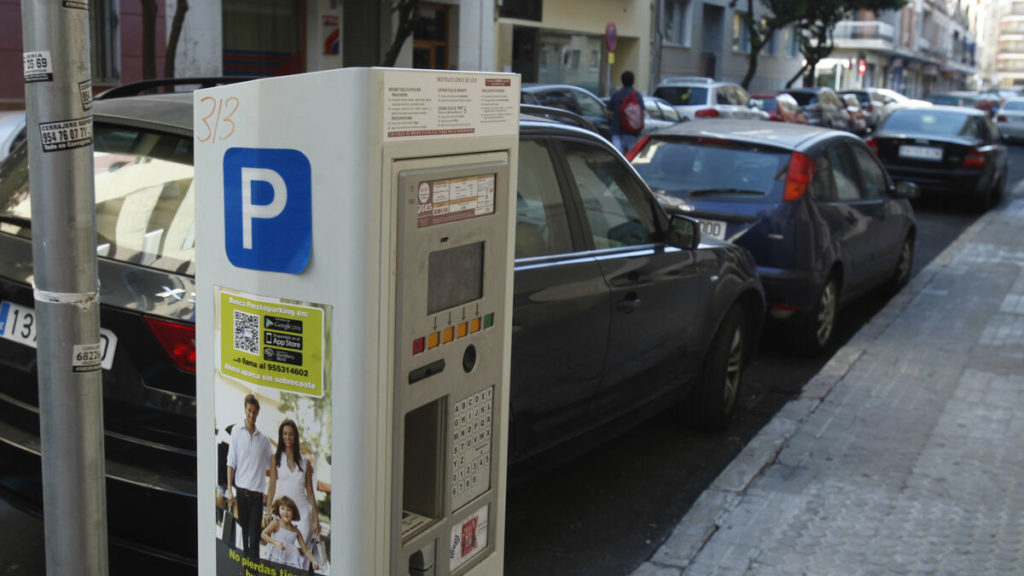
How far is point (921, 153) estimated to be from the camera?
625 inches

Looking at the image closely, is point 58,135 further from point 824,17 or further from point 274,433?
point 824,17

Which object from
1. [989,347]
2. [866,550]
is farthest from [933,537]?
[989,347]

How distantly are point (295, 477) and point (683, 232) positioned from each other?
10.2 feet

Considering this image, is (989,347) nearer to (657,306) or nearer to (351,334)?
(657,306)

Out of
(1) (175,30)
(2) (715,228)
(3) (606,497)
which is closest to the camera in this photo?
(3) (606,497)

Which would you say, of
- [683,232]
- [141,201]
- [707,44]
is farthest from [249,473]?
[707,44]

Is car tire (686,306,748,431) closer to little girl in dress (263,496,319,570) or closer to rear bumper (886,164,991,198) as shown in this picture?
little girl in dress (263,496,319,570)

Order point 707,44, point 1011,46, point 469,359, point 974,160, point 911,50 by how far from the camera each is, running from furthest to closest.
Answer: point 1011,46
point 911,50
point 707,44
point 974,160
point 469,359

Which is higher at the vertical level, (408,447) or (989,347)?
(408,447)

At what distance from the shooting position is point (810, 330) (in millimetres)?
7461

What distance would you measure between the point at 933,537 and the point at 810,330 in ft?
10.4

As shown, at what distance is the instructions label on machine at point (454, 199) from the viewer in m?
2.37

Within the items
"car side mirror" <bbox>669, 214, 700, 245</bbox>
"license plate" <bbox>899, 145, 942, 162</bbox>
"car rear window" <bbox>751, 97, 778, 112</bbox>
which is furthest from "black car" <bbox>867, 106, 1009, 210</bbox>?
"car side mirror" <bbox>669, 214, 700, 245</bbox>

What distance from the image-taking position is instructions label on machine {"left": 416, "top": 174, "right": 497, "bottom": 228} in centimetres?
237
